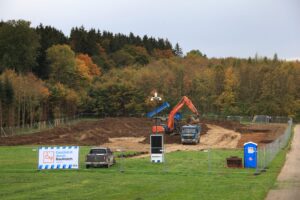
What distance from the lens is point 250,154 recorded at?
131 ft

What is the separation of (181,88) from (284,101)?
86.8ft

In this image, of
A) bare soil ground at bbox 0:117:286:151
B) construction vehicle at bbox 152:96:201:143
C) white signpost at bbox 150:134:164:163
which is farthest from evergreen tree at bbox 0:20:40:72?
white signpost at bbox 150:134:164:163

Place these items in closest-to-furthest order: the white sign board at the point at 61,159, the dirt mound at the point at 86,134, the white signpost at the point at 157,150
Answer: the white sign board at the point at 61,159
the white signpost at the point at 157,150
the dirt mound at the point at 86,134

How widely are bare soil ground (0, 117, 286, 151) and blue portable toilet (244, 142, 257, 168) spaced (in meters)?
22.6

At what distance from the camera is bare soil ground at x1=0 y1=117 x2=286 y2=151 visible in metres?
69.8

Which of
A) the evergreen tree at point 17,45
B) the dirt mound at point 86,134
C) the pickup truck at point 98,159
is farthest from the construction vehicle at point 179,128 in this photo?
the evergreen tree at point 17,45

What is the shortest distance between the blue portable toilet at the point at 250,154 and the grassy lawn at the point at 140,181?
151 cm

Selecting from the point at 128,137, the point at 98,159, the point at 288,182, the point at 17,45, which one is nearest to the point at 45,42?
the point at 17,45

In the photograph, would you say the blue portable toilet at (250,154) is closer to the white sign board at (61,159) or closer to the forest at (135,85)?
the white sign board at (61,159)

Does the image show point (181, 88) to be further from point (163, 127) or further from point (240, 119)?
point (163, 127)

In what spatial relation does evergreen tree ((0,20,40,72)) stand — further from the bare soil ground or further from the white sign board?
the white sign board

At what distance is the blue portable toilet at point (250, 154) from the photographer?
39.6 meters

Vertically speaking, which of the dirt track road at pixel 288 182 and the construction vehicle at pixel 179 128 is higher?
the construction vehicle at pixel 179 128

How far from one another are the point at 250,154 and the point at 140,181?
11179mm
